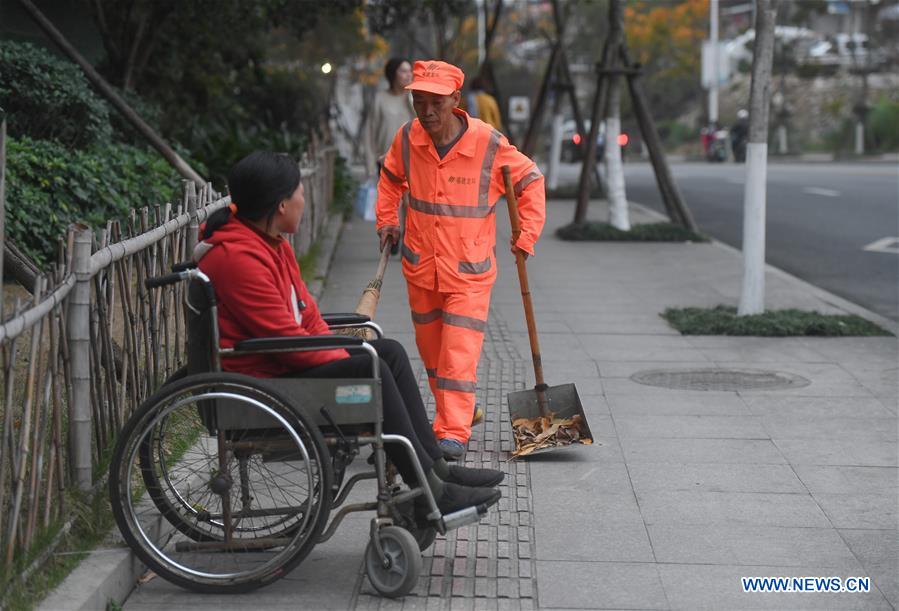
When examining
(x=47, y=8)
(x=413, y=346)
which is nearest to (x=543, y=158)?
(x=47, y=8)

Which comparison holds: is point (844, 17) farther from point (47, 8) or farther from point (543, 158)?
point (47, 8)

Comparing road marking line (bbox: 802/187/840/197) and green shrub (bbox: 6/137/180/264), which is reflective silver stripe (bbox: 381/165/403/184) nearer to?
green shrub (bbox: 6/137/180/264)

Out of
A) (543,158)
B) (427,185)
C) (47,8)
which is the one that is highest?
(47,8)

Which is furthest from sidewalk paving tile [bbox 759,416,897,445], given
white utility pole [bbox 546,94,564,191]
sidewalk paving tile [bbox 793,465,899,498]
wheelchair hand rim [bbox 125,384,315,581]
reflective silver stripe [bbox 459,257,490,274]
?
white utility pole [bbox 546,94,564,191]

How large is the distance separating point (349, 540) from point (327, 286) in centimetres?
643

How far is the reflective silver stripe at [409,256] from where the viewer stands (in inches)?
251

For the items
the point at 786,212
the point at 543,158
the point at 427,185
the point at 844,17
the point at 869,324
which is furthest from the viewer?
the point at 844,17

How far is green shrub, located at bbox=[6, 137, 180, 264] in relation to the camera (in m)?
8.80

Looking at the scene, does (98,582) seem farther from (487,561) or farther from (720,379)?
(720,379)

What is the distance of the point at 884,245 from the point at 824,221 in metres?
2.91

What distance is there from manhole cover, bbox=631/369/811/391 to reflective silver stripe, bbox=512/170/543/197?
80.8 inches

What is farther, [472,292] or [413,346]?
[413,346]

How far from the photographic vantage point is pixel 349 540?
17.0 feet

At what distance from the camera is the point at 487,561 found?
16.1ft
